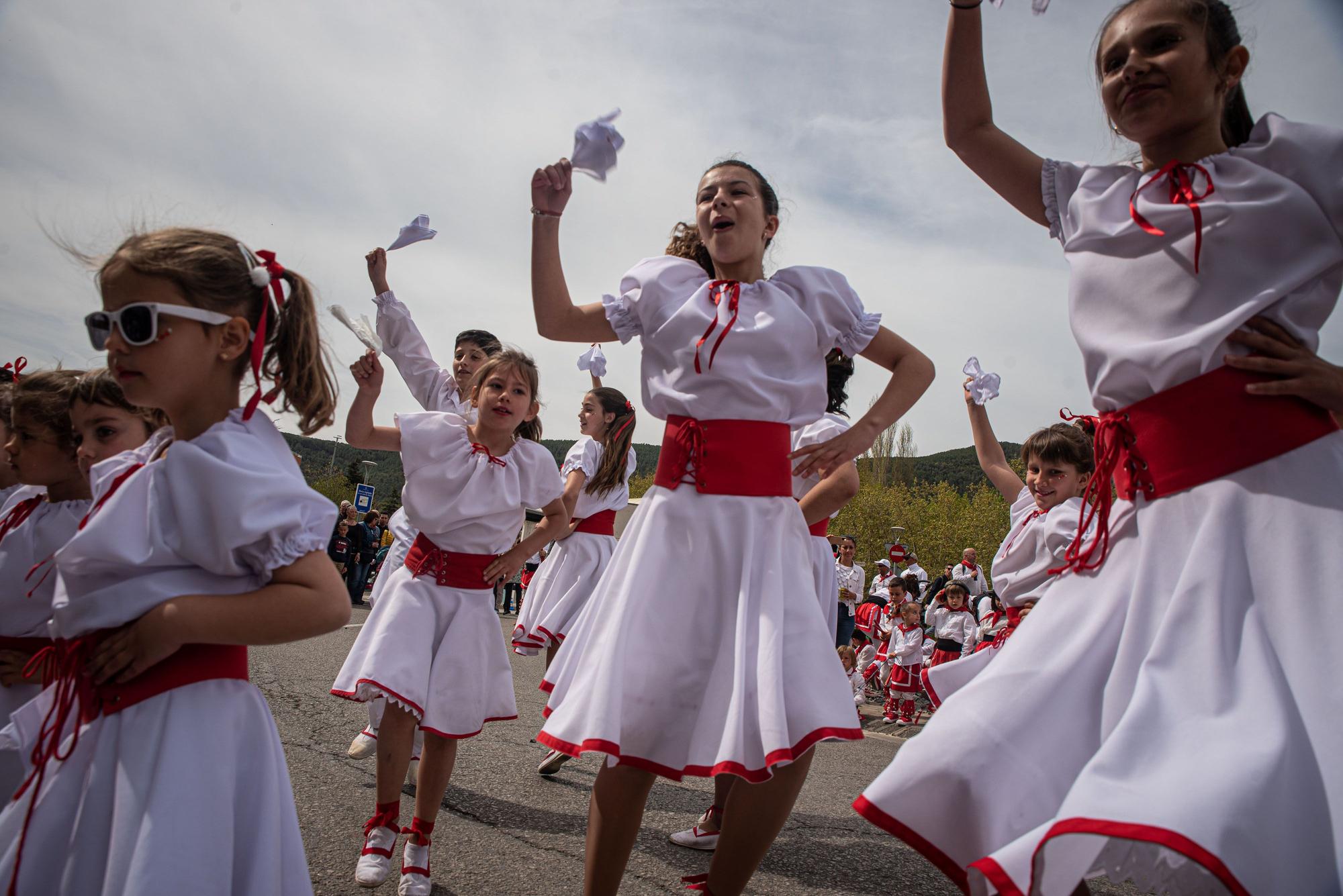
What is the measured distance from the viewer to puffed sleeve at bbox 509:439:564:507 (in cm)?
438

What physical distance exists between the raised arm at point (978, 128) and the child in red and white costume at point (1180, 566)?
0.11 m

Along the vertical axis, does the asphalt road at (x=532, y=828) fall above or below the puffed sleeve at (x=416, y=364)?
below

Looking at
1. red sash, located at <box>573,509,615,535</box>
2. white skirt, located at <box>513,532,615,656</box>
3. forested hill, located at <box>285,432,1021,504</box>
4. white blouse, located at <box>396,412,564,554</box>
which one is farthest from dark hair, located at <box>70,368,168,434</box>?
forested hill, located at <box>285,432,1021,504</box>

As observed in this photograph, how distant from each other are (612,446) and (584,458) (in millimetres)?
Result: 320

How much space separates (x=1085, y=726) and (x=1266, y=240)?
3.36ft

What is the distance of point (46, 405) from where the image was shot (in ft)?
8.81

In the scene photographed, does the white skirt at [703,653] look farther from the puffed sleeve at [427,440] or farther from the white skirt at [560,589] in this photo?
the white skirt at [560,589]

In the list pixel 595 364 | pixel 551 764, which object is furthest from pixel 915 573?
pixel 551 764

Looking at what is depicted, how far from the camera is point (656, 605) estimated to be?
101 inches

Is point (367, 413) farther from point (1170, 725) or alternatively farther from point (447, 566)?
point (1170, 725)

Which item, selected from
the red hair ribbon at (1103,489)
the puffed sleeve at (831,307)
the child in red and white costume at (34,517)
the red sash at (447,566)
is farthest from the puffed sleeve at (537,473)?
the red hair ribbon at (1103,489)

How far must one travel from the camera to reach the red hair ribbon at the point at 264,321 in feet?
6.42

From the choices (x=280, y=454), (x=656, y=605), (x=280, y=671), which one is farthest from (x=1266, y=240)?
(x=280, y=671)

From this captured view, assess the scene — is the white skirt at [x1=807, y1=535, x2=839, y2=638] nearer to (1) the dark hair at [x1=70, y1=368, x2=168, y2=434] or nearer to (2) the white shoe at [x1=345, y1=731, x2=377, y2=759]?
(2) the white shoe at [x1=345, y1=731, x2=377, y2=759]
